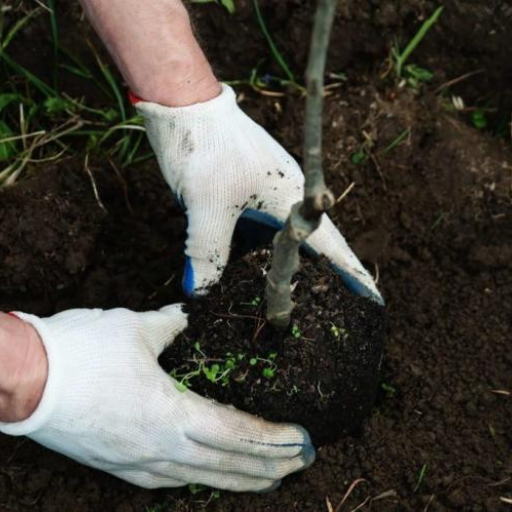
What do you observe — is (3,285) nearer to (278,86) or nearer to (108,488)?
(108,488)

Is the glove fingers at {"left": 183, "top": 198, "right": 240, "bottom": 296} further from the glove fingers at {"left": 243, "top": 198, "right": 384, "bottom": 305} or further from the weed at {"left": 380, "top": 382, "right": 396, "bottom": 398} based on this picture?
the weed at {"left": 380, "top": 382, "right": 396, "bottom": 398}

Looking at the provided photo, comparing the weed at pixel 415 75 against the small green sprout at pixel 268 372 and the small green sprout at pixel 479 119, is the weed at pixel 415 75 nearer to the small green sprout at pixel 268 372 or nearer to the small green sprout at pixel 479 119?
the small green sprout at pixel 479 119

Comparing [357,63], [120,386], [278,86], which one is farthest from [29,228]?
[357,63]

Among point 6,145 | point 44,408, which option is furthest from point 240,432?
point 6,145

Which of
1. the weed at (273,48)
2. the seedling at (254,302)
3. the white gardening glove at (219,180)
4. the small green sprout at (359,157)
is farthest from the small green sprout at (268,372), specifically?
the weed at (273,48)

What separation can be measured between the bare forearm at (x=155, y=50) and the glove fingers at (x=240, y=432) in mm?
637

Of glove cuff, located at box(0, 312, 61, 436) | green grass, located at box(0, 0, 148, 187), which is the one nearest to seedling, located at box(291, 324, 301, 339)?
glove cuff, located at box(0, 312, 61, 436)

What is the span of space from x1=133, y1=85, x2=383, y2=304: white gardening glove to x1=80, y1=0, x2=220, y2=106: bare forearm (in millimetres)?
35

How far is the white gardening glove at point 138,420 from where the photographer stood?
132cm

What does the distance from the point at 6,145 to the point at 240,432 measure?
1034 millimetres

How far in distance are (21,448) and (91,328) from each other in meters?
0.38

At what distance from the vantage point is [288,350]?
1.44m

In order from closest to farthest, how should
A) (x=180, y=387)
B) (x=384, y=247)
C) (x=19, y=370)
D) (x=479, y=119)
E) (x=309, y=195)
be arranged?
(x=309, y=195) < (x=19, y=370) < (x=180, y=387) < (x=384, y=247) < (x=479, y=119)

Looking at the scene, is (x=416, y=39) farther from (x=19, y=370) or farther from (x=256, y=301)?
(x=19, y=370)
